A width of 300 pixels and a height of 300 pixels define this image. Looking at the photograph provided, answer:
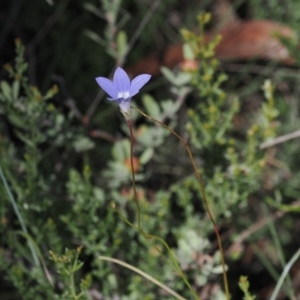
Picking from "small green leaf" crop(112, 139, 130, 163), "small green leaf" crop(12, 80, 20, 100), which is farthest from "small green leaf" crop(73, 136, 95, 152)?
"small green leaf" crop(12, 80, 20, 100)

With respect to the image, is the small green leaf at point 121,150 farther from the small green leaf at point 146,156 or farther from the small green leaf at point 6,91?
the small green leaf at point 6,91

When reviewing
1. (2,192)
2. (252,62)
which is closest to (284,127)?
(252,62)

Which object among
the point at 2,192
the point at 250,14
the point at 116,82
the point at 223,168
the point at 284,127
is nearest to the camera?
the point at 116,82

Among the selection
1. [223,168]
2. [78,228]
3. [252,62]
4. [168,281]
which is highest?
[252,62]

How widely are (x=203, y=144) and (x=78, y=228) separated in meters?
0.48

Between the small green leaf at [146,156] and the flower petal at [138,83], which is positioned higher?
the small green leaf at [146,156]

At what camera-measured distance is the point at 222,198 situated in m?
2.14

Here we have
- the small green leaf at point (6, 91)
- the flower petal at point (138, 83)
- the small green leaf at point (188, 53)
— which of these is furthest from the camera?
the small green leaf at point (188, 53)

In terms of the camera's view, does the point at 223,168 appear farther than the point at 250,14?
No

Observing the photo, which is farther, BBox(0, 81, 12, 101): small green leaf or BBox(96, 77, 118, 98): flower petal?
BBox(0, 81, 12, 101): small green leaf

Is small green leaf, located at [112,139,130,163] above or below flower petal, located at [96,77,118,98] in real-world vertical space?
above

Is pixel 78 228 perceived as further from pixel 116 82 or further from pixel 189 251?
pixel 116 82

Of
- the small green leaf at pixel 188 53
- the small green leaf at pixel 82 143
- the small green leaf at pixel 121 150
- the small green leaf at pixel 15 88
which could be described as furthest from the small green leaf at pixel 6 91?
the small green leaf at pixel 188 53

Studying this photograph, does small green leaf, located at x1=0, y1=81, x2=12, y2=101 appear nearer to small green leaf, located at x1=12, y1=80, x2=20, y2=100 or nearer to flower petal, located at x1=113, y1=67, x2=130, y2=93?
small green leaf, located at x1=12, y1=80, x2=20, y2=100
